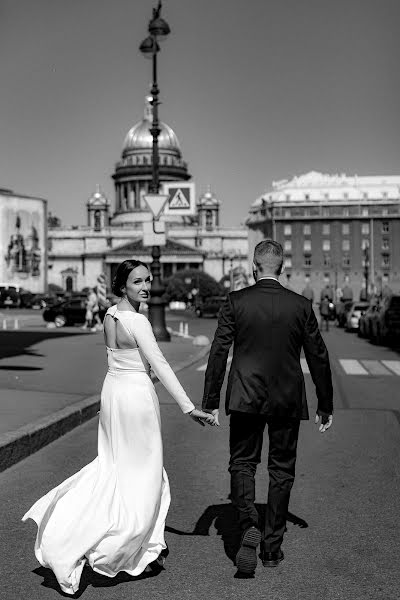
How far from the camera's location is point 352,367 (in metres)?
21.3

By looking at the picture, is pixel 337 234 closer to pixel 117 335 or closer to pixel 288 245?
pixel 288 245

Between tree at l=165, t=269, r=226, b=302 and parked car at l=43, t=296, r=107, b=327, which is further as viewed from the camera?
tree at l=165, t=269, r=226, b=302

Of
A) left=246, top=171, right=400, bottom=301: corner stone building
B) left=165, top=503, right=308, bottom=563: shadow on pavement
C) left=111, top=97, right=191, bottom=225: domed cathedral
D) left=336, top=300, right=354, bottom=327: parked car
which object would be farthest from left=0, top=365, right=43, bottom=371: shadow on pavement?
left=111, top=97, right=191, bottom=225: domed cathedral

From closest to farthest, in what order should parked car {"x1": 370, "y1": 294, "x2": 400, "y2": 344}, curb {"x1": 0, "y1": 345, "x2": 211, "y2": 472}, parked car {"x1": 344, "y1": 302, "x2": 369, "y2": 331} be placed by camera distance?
curb {"x1": 0, "y1": 345, "x2": 211, "y2": 472}
parked car {"x1": 370, "y1": 294, "x2": 400, "y2": 344}
parked car {"x1": 344, "y1": 302, "x2": 369, "y2": 331}

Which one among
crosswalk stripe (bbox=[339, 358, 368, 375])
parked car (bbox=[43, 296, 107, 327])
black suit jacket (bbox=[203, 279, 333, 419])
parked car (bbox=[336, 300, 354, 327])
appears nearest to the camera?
black suit jacket (bbox=[203, 279, 333, 419])

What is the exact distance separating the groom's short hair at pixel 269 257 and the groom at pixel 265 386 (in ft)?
0.28

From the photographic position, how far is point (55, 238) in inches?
6870

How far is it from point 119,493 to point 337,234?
144 m

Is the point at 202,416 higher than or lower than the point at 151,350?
lower

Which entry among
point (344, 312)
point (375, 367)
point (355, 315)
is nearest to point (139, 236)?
point (344, 312)

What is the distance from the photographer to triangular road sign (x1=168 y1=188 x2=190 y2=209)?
1026 inches

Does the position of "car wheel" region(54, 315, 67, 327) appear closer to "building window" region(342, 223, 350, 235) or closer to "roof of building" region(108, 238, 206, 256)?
"building window" region(342, 223, 350, 235)

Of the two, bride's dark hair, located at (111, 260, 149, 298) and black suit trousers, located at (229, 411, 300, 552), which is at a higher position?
bride's dark hair, located at (111, 260, 149, 298)

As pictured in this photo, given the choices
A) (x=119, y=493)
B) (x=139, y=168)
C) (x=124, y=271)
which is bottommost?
(x=119, y=493)
